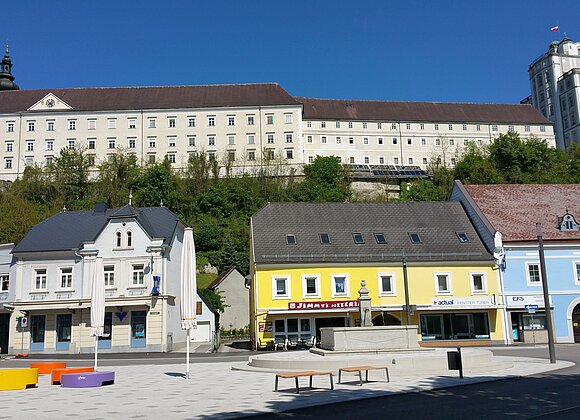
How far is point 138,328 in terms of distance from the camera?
39.1 meters

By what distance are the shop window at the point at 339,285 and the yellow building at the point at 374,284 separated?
6cm

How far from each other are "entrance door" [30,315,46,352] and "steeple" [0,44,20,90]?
81.0 metres

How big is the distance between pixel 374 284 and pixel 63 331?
823 inches

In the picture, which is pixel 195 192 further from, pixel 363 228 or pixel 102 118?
pixel 363 228

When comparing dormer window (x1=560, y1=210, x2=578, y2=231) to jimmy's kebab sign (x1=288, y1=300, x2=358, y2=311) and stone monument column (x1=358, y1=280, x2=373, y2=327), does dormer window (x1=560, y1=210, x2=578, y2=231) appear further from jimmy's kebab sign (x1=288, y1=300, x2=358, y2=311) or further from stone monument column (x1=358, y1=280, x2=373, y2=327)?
stone monument column (x1=358, y1=280, x2=373, y2=327)

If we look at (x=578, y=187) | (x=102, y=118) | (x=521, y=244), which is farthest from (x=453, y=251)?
(x=102, y=118)

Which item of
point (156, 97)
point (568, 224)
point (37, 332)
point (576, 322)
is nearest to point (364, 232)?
point (568, 224)

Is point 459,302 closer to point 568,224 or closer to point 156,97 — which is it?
point 568,224

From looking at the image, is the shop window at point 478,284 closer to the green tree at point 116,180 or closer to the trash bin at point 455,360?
the trash bin at point 455,360

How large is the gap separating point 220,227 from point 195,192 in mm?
12299

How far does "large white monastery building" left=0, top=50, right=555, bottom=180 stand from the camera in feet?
302

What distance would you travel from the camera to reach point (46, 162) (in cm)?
A: 9081

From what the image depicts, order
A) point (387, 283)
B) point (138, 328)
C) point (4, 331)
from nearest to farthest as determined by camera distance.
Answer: point (387, 283)
point (138, 328)
point (4, 331)

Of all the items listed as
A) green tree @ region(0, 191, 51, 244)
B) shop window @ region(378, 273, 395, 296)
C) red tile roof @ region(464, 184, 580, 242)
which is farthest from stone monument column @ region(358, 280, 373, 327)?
green tree @ region(0, 191, 51, 244)
